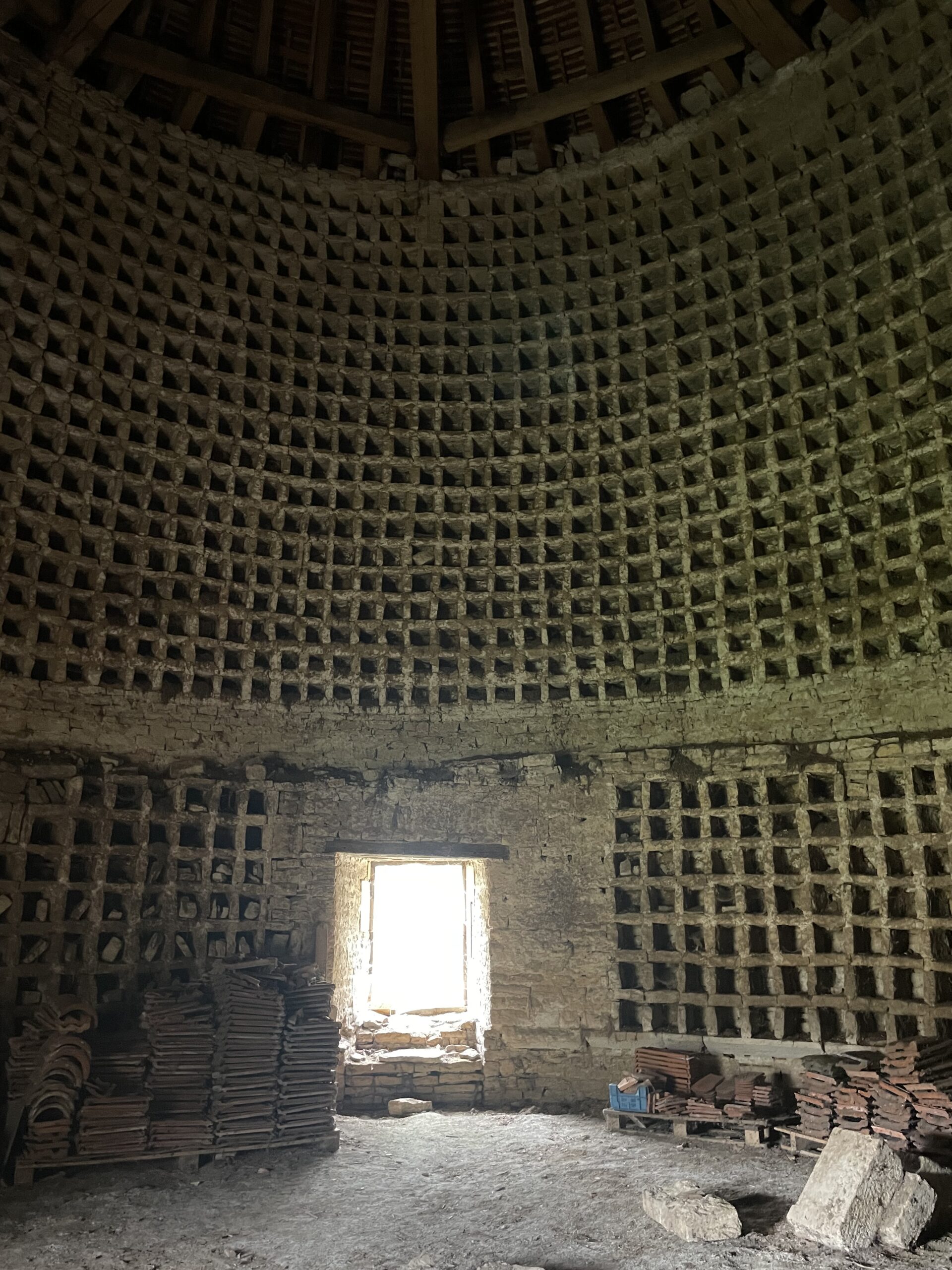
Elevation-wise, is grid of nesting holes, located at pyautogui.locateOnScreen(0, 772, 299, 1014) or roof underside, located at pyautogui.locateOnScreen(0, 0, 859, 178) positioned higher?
roof underside, located at pyautogui.locateOnScreen(0, 0, 859, 178)

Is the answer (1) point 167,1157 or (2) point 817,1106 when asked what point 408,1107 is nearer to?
(1) point 167,1157

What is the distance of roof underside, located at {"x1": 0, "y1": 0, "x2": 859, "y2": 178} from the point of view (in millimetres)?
11219

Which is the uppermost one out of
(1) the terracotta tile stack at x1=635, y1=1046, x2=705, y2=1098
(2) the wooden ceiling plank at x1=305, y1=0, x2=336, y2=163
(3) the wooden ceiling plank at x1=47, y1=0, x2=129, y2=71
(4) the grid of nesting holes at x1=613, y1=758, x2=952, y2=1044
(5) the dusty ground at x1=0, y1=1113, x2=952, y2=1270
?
(2) the wooden ceiling plank at x1=305, y1=0, x2=336, y2=163

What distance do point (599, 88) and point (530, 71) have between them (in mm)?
1140

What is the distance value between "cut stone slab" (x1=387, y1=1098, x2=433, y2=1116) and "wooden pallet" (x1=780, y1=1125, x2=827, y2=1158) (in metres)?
3.89

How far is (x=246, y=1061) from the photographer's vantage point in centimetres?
894

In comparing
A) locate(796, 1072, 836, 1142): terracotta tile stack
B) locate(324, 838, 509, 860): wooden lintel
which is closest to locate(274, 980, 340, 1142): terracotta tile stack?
locate(324, 838, 509, 860): wooden lintel

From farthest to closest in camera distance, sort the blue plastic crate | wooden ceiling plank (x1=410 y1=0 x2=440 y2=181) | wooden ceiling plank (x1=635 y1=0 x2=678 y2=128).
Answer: wooden ceiling plank (x1=635 y1=0 x2=678 y2=128)
wooden ceiling plank (x1=410 y1=0 x2=440 y2=181)
the blue plastic crate

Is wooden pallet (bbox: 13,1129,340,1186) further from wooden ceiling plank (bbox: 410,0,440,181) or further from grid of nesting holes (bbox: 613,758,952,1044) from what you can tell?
wooden ceiling plank (bbox: 410,0,440,181)

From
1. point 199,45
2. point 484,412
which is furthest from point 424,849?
point 199,45

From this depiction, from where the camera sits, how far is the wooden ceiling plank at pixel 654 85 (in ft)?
38.5

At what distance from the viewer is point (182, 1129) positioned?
8.45 meters

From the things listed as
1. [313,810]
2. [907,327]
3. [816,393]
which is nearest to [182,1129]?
[313,810]

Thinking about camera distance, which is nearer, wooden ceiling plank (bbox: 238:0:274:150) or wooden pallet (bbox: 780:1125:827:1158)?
wooden pallet (bbox: 780:1125:827:1158)
